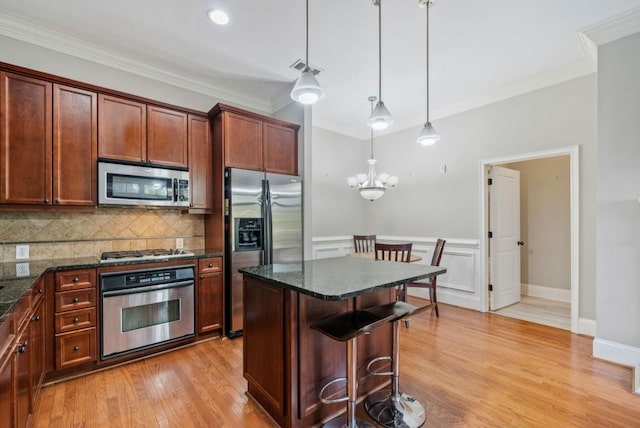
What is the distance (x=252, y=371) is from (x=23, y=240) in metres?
2.42

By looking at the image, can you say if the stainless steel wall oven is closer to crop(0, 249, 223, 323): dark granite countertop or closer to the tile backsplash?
crop(0, 249, 223, 323): dark granite countertop

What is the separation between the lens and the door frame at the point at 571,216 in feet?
11.0

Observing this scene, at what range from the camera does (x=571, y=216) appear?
340 cm

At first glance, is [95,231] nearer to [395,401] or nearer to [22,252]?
[22,252]

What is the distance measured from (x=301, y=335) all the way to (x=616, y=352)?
2962mm

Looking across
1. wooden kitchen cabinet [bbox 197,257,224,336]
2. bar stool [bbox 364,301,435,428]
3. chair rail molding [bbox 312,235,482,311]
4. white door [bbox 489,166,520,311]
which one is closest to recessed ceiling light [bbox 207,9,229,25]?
wooden kitchen cabinet [bbox 197,257,224,336]

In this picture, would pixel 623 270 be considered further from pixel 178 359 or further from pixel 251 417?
pixel 178 359

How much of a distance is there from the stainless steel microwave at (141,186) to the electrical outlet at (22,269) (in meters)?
0.72

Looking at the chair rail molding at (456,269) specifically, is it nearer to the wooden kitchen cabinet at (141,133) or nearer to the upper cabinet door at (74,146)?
the wooden kitchen cabinet at (141,133)

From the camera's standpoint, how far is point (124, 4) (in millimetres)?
2359

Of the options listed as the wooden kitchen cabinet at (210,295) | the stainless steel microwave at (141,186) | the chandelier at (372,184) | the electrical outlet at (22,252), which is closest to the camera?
the electrical outlet at (22,252)

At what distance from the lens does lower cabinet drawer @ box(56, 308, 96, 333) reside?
2367 millimetres

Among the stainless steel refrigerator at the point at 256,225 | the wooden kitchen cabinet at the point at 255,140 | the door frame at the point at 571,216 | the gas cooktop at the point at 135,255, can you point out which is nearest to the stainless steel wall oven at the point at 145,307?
the gas cooktop at the point at 135,255

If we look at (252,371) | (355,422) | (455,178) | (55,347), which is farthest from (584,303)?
(55,347)
